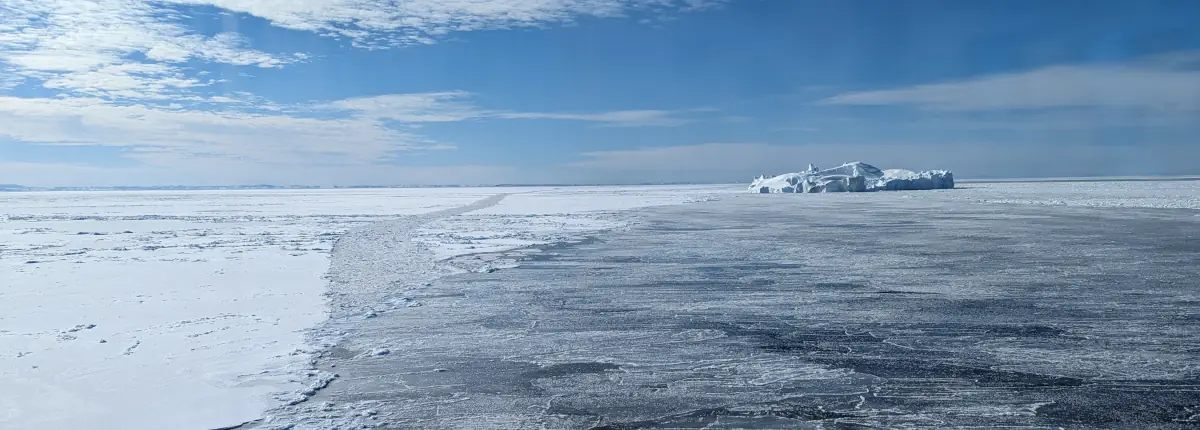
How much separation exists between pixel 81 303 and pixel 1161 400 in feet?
23.2

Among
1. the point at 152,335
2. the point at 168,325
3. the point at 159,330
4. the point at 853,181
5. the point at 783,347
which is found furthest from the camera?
the point at 853,181

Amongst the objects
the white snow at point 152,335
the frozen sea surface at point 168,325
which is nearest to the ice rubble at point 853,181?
the frozen sea surface at point 168,325

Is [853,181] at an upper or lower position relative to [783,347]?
upper

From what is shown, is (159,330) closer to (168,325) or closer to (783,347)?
(168,325)

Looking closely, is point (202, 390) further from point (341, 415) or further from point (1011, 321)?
point (1011, 321)

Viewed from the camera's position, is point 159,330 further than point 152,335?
Yes

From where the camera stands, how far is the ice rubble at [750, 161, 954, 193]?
155 ft

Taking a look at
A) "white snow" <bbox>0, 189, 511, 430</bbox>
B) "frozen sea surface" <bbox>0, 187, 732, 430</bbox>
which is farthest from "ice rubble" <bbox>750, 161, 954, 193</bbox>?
"white snow" <bbox>0, 189, 511, 430</bbox>

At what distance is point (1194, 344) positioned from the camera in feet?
14.4

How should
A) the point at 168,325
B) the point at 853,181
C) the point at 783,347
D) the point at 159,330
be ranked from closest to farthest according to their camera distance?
1. the point at 783,347
2. the point at 159,330
3. the point at 168,325
4. the point at 853,181

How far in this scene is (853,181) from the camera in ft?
153

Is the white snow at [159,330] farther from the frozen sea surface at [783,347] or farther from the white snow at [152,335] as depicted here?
the frozen sea surface at [783,347]

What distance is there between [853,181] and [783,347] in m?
44.6

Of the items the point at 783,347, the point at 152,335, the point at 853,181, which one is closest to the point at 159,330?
the point at 152,335
